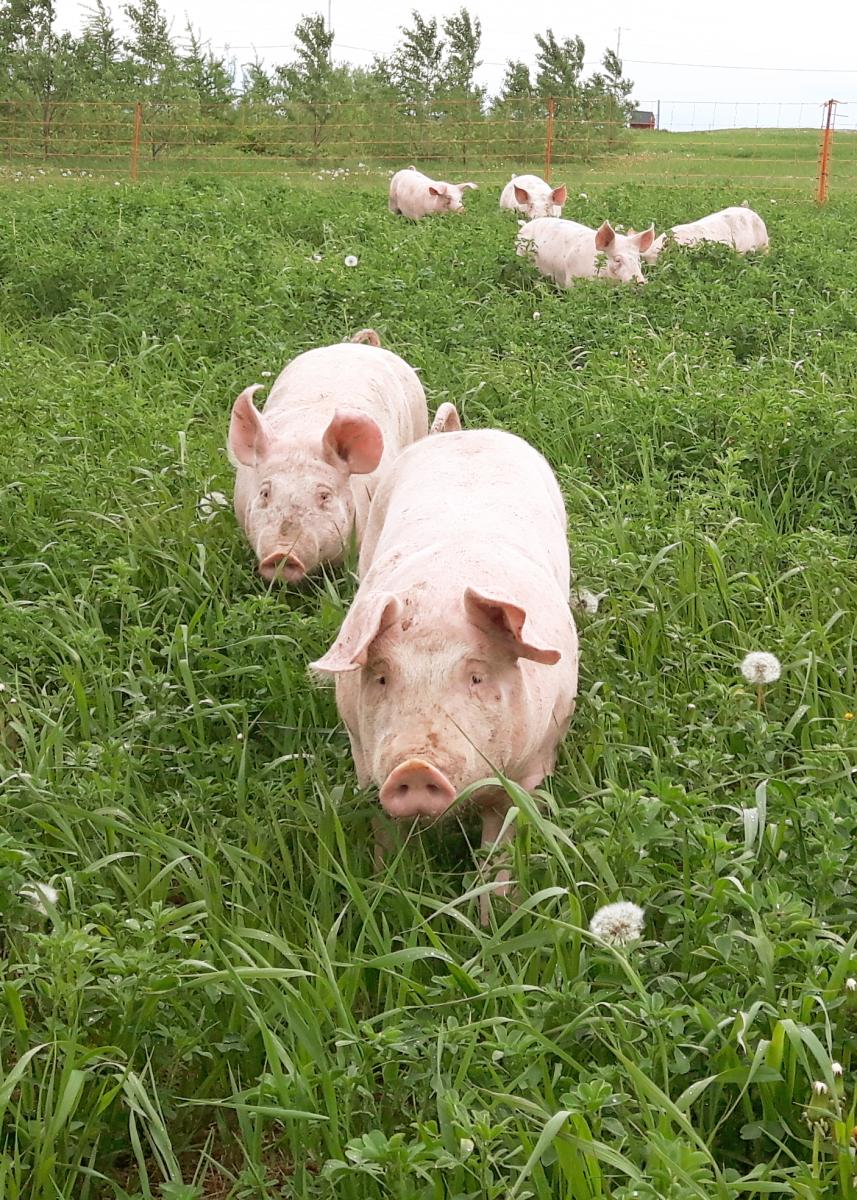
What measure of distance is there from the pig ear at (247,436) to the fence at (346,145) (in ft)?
47.5

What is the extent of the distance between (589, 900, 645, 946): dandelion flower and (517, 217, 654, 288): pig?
265 inches

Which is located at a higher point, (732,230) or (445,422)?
(732,230)

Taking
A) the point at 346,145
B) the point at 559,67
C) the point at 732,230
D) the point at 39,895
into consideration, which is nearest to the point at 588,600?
the point at 39,895

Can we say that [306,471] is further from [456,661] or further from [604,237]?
[604,237]

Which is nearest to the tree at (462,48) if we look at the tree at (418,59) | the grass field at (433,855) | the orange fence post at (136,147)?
the tree at (418,59)

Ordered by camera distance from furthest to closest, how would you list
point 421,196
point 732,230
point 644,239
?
point 421,196
point 732,230
point 644,239

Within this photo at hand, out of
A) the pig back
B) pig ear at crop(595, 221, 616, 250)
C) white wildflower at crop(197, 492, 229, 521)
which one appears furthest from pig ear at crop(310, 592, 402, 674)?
pig ear at crop(595, 221, 616, 250)

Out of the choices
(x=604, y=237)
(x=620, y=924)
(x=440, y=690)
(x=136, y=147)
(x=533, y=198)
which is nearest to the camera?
(x=620, y=924)

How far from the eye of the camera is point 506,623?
2947 millimetres

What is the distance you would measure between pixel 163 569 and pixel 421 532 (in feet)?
4.77

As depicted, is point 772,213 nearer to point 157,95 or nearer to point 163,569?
point 163,569

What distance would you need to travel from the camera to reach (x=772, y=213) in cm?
1251

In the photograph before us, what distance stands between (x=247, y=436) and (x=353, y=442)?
43cm

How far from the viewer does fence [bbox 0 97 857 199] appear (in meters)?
20.2
